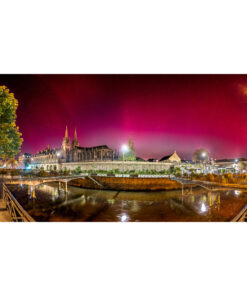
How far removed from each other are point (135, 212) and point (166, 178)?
8.08 m

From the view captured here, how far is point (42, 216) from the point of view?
27.2 ft

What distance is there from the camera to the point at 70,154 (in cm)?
4162

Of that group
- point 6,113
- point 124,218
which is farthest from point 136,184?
point 6,113

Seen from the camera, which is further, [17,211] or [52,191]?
[52,191]

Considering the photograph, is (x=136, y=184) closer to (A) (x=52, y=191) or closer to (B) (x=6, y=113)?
(A) (x=52, y=191)

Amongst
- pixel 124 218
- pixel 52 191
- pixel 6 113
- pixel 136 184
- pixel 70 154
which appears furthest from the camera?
pixel 70 154

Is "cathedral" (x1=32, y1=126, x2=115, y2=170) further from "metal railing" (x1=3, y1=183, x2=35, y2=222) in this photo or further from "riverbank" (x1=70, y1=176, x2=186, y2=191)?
"metal railing" (x1=3, y1=183, x2=35, y2=222)

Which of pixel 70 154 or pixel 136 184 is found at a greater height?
pixel 70 154

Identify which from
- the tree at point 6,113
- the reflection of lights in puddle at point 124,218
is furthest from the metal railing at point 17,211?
the reflection of lights in puddle at point 124,218

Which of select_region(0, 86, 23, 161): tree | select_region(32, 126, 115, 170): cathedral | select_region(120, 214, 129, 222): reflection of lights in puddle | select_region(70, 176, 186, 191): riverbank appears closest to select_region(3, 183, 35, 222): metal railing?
select_region(0, 86, 23, 161): tree

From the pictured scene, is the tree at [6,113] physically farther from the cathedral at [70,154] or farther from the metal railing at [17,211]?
the cathedral at [70,154]

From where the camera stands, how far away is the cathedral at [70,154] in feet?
110

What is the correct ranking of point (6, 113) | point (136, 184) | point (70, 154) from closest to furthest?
1. point (6, 113)
2. point (136, 184)
3. point (70, 154)

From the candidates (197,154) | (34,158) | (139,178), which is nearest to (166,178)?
(139,178)
